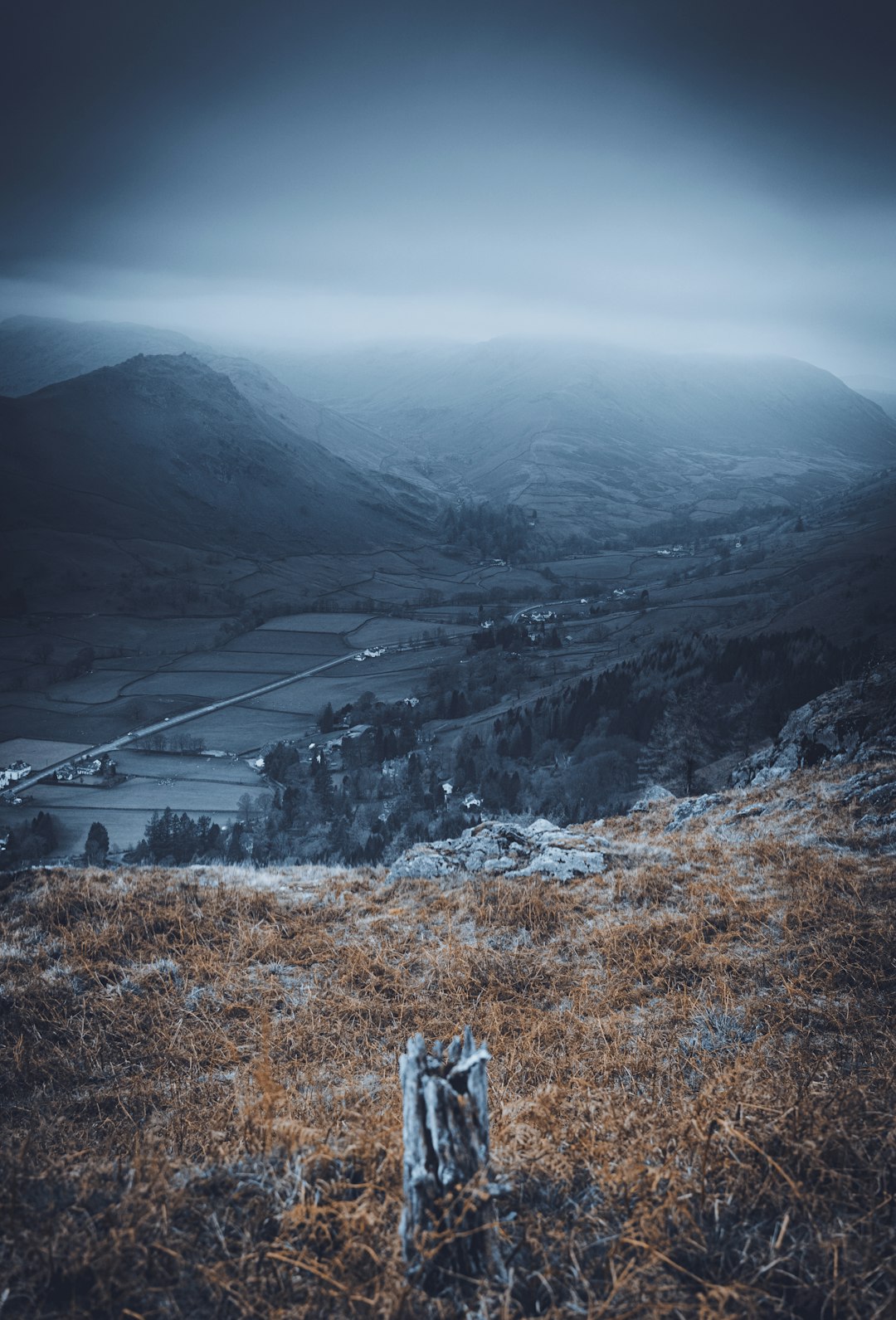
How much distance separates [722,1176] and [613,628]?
397 ft

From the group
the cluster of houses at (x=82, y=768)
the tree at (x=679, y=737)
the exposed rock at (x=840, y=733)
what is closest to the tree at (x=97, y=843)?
the cluster of houses at (x=82, y=768)

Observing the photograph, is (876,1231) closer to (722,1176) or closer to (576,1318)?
(722,1176)

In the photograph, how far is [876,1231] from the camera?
3.41m

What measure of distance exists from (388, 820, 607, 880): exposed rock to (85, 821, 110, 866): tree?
5062cm

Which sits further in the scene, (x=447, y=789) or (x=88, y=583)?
(x=88, y=583)

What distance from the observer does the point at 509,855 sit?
11781mm

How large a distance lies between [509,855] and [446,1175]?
331 inches

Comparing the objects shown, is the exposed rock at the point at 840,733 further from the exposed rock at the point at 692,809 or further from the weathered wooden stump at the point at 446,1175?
the weathered wooden stump at the point at 446,1175

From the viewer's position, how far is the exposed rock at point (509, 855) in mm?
10883

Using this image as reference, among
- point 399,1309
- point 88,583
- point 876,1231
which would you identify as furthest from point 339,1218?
point 88,583

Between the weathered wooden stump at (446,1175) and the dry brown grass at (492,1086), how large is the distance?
0.49 feet

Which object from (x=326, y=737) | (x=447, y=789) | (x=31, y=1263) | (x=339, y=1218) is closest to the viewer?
(x=31, y=1263)

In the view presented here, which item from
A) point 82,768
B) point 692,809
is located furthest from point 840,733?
point 82,768

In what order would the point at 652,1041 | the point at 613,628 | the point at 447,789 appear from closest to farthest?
the point at 652,1041
the point at 447,789
the point at 613,628
